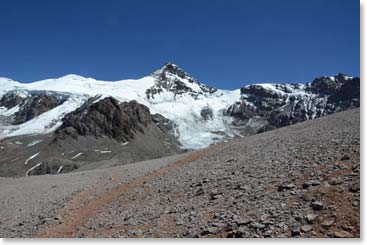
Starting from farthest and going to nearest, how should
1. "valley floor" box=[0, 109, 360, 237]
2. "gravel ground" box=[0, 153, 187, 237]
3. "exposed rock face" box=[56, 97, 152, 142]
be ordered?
"exposed rock face" box=[56, 97, 152, 142] → "gravel ground" box=[0, 153, 187, 237] → "valley floor" box=[0, 109, 360, 237]

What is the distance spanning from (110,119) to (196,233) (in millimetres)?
170382

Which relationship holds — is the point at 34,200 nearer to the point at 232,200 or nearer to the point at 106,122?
the point at 232,200

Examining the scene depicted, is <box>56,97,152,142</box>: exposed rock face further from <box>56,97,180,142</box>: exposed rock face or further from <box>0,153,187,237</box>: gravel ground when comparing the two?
<box>0,153,187,237</box>: gravel ground

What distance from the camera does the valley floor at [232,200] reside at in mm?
7738

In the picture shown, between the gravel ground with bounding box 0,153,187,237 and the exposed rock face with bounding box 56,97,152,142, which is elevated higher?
the exposed rock face with bounding box 56,97,152,142

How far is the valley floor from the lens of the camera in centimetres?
774

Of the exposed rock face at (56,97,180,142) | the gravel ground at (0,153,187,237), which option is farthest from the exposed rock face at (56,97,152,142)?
the gravel ground at (0,153,187,237)

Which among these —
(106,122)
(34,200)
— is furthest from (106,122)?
(34,200)

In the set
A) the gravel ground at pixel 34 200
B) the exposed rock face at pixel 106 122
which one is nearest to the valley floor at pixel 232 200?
the gravel ground at pixel 34 200

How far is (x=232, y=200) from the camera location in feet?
31.4

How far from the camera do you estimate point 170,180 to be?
44.7 ft

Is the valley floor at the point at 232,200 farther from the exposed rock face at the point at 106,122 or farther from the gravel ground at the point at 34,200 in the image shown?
the exposed rock face at the point at 106,122

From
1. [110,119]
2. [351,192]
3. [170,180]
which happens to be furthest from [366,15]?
[110,119]

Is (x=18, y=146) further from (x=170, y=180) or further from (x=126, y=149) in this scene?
(x=170, y=180)
